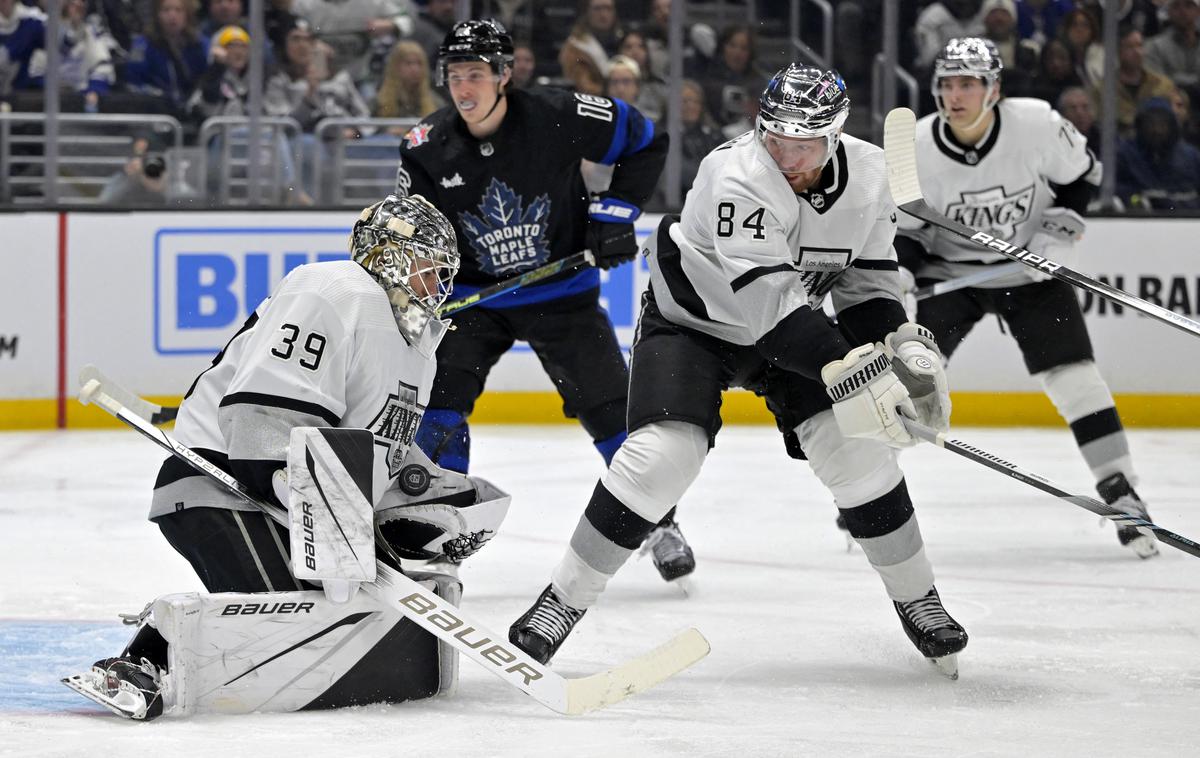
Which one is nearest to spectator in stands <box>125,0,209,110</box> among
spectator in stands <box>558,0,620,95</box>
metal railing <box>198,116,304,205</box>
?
metal railing <box>198,116,304,205</box>

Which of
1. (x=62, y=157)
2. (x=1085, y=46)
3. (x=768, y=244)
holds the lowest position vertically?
(x=62, y=157)

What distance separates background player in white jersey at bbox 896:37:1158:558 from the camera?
413 centimetres

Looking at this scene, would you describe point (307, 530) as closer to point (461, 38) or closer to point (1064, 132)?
point (461, 38)

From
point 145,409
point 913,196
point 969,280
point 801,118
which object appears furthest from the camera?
point 969,280

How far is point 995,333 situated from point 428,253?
14.0ft

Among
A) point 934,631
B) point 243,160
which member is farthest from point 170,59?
point 934,631

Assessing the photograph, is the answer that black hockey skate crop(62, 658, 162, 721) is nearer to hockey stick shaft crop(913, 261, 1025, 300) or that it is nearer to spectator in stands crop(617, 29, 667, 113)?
hockey stick shaft crop(913, 261, 1025, 300)

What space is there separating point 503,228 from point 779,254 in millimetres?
1157

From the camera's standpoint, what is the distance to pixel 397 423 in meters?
2.52

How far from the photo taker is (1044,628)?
3271mm

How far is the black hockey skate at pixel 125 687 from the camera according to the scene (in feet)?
7.70

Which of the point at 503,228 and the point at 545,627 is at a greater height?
the point at 503,228

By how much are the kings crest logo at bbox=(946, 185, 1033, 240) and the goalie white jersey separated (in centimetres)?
143

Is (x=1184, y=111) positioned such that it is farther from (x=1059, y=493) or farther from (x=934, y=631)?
(x=934, y=631)
